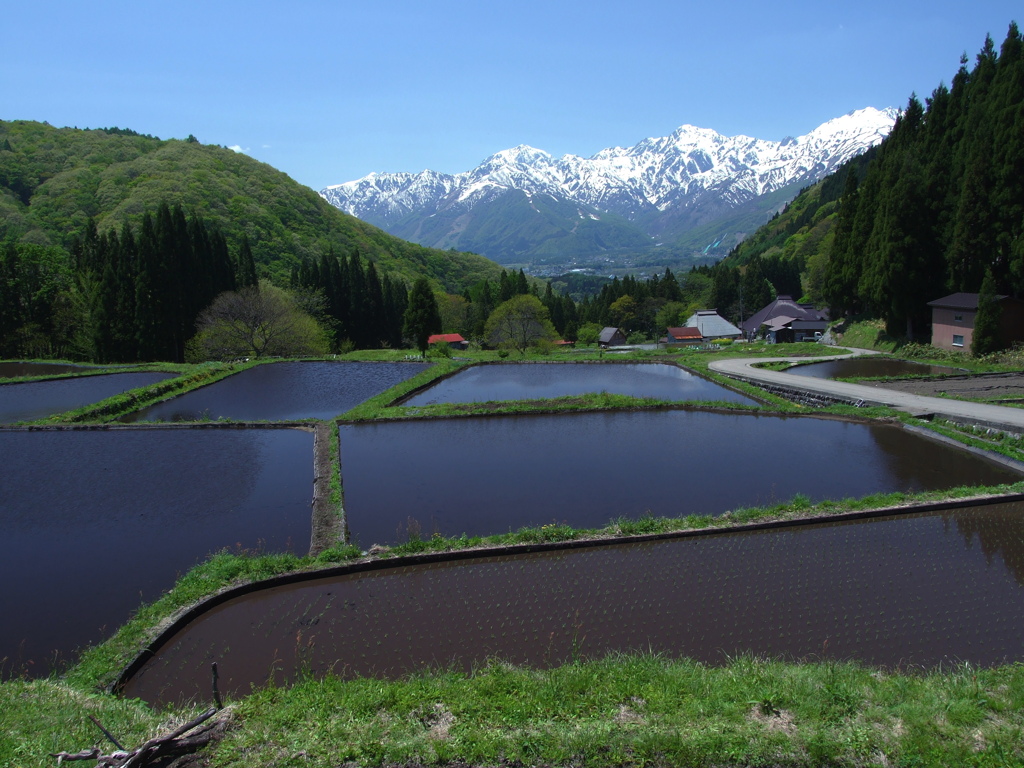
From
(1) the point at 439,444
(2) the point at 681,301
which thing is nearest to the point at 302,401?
(1) the point at 439,444

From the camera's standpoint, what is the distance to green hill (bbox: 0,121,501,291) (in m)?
57.8

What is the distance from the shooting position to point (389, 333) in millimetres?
56031

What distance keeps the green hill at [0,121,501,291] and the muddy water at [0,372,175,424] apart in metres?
31.9

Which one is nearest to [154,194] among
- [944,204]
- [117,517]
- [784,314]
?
[117,517]

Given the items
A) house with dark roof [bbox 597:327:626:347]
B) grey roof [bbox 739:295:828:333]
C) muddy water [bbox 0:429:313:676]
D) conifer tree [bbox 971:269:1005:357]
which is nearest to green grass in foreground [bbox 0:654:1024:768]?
muddy water [bbox 0:429:313:676]

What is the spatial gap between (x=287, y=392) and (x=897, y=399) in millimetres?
22953

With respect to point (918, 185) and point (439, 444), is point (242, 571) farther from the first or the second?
point (918, 185)

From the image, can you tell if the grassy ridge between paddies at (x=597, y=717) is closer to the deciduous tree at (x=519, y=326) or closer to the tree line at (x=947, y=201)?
the tree line at (x=947, y=201)

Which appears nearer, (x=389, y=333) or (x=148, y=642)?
(x=148, y=642)

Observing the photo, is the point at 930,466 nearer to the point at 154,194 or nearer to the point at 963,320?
the point at 963,320

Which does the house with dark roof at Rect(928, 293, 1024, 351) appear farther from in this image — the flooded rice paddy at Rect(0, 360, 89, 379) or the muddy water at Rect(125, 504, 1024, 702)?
the flooded rice paddy at Rect(0, 360, 89, 379)

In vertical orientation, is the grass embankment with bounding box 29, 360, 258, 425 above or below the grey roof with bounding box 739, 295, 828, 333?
below

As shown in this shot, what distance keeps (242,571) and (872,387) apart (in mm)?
21739

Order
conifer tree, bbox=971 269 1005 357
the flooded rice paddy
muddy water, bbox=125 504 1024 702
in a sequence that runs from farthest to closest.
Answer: the flooded rice paddy → conifer tree, bbox=971 269 1005 357 → muddy water, bbox=125 504 1024 702
